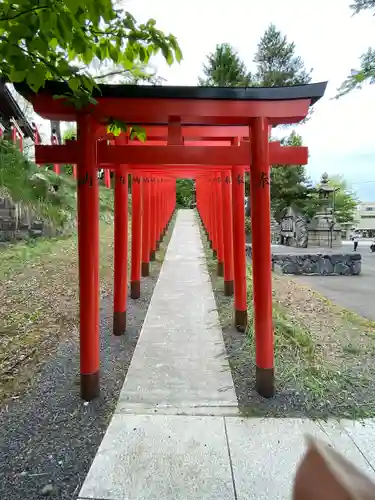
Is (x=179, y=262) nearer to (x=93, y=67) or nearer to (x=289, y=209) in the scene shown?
(x=93, y=67)

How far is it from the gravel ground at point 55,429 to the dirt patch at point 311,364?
129 cm

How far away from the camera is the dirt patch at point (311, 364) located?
3.21 m

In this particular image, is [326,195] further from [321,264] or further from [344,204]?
[344,204]

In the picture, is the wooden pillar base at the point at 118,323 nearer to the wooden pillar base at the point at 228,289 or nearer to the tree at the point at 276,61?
the wooden pillar base at the point at 228,289

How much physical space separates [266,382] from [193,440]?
973 millimetres

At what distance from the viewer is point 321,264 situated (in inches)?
616

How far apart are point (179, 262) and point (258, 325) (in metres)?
6.52

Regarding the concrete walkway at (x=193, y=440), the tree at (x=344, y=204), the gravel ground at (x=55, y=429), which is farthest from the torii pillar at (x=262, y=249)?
the tree at (x=344, y=204)

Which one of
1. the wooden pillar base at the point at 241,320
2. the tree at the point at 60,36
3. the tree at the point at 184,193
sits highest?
the tree at the point at 184,193

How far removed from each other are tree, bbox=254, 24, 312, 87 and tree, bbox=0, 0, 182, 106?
2439 cm

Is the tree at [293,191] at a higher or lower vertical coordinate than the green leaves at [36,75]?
higher

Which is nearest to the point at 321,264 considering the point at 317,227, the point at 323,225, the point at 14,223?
the point at 317,227

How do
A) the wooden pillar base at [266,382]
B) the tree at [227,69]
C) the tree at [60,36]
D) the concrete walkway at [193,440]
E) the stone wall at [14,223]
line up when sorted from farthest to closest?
the tree at [227,69] → the stone wall at [14,223] → the wooden pillar base at [266,382] → the concrete walkway at [193,440] → the tree at [60,36]

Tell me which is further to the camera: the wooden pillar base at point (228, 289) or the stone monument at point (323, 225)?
the stone monument at point (323, 225)
